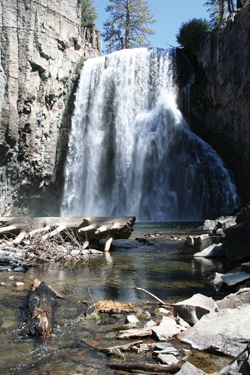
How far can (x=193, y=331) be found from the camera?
2744 millimetres

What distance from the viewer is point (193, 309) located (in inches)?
120

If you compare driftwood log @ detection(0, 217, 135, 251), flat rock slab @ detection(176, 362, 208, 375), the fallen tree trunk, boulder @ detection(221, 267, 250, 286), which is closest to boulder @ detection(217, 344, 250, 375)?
flat rock slab @ detection(176, 362, 208, 375)

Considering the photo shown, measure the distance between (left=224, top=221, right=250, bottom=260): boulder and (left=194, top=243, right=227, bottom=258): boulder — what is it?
24.2 inches

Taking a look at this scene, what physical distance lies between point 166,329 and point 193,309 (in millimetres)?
394

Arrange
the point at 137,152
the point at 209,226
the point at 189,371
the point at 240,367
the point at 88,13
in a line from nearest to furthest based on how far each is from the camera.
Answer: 1. the point at 240,367
2. the point at 189,371
3. the point at 209,226
4. the point at 137,152
5. the point at 88,13

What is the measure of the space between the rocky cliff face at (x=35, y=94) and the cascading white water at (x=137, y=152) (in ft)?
4.18

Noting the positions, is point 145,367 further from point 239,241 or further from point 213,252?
point 213,252

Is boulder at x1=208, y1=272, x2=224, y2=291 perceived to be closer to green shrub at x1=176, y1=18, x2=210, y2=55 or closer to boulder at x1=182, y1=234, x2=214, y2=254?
boulder at x1=182, y1=234, x2=214, y2=254

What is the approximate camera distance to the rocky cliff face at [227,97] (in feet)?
69.3

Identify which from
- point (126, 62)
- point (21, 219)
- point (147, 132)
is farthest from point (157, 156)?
point (21, 219)

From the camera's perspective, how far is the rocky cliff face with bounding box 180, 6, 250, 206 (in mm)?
21109

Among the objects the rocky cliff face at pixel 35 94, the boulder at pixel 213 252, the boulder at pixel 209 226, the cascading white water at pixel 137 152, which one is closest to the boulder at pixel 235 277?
the boulder at pixel 213 252

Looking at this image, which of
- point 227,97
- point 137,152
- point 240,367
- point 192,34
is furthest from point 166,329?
point 192,34

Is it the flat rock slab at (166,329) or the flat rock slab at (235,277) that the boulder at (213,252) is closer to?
the flat rock slab at (235,277)
